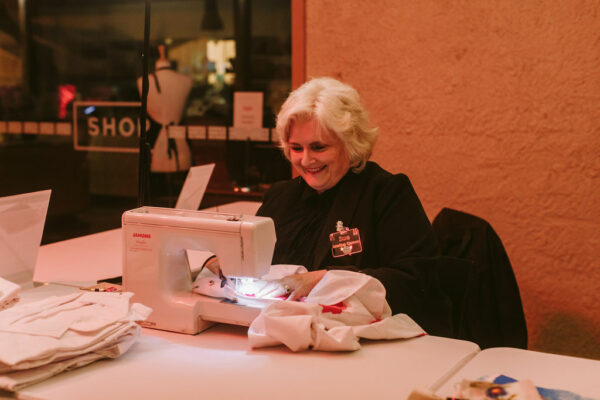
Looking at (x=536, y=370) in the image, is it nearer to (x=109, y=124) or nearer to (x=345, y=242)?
(x=345, y=242)

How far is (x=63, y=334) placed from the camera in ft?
4.50

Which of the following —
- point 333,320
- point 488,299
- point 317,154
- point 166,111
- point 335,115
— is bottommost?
point 488,299

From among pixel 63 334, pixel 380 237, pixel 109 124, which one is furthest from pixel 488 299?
pixel 109 124

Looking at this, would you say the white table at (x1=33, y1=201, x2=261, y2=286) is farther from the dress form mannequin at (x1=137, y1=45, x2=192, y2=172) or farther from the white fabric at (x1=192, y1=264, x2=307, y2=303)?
the dress form mannequin at (x1=137, y1=45, x2=192, y2=172)

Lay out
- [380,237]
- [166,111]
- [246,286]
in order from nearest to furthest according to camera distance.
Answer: [246,286] < [380,237] < [166,111]

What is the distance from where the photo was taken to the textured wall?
9.20 feet

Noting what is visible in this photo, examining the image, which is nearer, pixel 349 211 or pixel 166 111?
pixel 349 211

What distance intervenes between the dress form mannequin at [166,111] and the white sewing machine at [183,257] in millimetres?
2718

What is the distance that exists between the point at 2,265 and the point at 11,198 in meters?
0.22

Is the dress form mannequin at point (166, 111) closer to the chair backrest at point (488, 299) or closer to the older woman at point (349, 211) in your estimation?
the older woman at point (349, 211)

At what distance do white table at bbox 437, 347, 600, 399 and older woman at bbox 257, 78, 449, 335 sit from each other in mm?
496

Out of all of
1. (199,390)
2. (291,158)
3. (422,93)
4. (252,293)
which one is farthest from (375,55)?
(199,390)

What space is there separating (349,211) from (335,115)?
33 cm

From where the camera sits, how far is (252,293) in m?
1.66
